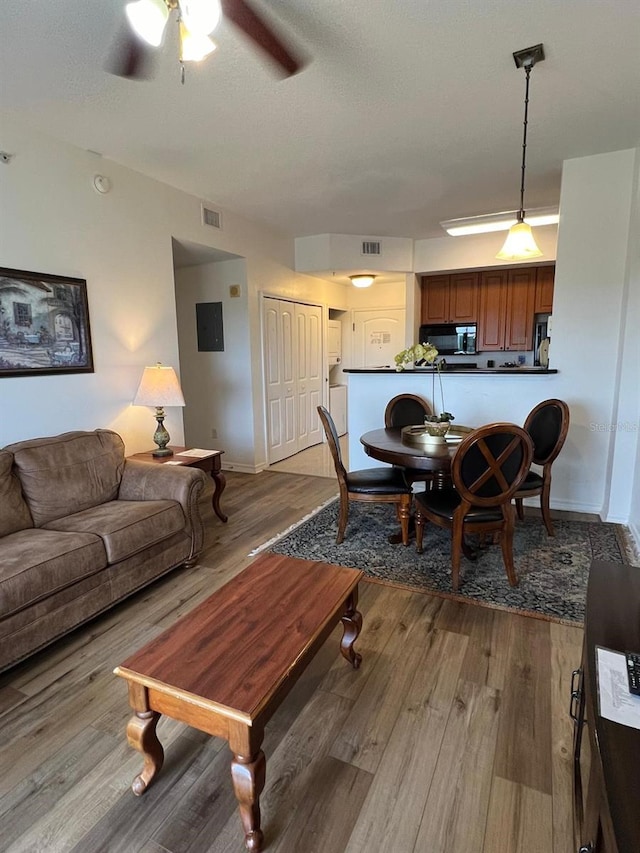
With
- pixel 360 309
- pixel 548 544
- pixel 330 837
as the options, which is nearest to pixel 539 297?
pixel 360 309

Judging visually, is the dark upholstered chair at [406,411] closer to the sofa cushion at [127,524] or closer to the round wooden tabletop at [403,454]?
the round wooden tabletop at [403,454]

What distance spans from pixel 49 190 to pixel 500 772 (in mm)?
3794

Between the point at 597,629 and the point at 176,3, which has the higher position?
the point at 176,3

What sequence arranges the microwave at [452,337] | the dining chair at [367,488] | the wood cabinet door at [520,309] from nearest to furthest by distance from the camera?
the dining chair at [367,488] → the wood cabinet door at [520,309] → the microwave at [452,337]

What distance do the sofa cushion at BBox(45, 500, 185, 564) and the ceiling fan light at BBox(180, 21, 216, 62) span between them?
209 cm

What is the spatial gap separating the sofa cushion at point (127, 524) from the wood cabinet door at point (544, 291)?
512 centimetres

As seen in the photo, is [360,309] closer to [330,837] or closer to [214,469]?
[214,469]

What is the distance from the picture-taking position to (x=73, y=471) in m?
2.69

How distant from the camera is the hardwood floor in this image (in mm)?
1260

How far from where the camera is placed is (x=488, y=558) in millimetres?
2875

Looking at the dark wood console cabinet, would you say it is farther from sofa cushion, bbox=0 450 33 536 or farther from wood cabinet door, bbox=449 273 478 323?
wood cabinet door, bbox=449 273 478 323

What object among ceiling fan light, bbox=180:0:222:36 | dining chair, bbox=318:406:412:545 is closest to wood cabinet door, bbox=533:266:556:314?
dining chair, bbox=318:406:412:545

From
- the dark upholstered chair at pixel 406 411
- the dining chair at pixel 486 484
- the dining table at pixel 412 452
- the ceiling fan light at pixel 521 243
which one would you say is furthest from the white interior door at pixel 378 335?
the dining chair at pixel 486 484

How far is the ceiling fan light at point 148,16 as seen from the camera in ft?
4.51
